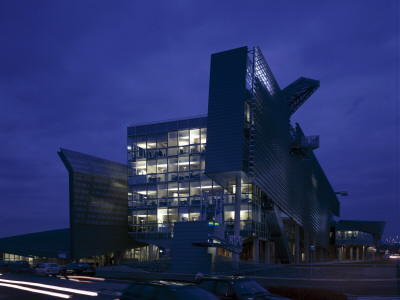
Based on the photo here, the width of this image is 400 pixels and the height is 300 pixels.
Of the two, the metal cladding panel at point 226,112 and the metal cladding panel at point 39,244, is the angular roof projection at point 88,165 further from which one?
the metal cladding panel at point 226,112

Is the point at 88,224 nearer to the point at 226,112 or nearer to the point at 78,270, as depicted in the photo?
the point at 226,112

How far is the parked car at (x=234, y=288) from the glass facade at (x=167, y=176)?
51.5 meters

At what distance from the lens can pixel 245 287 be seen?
1250 cm

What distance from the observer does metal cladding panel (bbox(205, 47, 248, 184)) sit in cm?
4691

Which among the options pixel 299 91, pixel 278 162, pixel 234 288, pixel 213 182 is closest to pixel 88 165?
pixel 213 182

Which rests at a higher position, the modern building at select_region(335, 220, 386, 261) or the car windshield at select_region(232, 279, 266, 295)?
the car windshield at select_region(232, 279, 266, 295)

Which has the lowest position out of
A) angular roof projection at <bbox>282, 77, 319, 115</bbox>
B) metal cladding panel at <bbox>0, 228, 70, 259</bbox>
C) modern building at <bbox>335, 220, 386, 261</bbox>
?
modern building at <bbox>335, 220, 386, 261</bbox>

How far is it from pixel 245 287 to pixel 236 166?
33.9 m

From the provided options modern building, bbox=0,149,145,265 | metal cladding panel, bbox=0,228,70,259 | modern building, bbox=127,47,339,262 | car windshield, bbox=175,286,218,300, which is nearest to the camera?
car windshield, bbox=175,286,218,300

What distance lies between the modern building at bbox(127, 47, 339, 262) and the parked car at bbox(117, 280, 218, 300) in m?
36.2

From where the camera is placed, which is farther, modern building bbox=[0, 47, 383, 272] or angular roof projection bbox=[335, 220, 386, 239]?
angular roof projection bbox=[335, 220, 386, 239]

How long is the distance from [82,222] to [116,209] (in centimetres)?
827

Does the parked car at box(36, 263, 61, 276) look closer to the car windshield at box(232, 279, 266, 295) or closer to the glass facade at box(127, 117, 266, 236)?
the car windshield at box(232, 279, 266, 295)

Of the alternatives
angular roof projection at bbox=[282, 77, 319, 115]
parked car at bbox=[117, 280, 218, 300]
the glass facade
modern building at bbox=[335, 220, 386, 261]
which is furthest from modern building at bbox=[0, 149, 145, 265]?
modern building at bbox=[335, 220, 386, 261]
